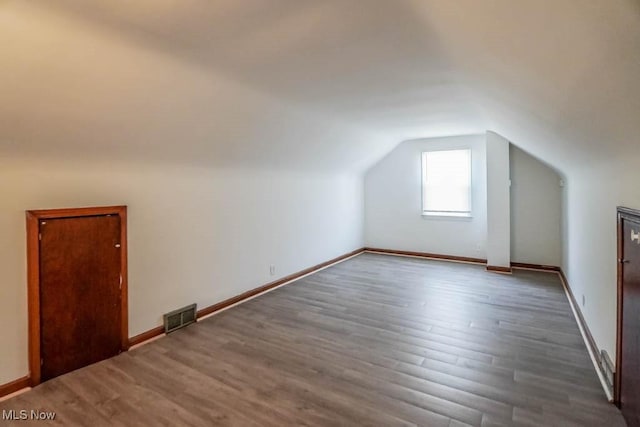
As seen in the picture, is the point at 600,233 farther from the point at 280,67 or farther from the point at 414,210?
the point at 414,210

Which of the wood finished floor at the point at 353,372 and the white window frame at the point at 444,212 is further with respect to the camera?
the white window frame at the point at 444,212

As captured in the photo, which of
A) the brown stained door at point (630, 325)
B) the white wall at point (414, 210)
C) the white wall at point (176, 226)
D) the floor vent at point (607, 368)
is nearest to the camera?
the brown stained door at point (630, 325)

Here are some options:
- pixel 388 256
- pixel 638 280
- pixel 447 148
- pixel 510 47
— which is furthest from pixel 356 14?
pixel 388 256

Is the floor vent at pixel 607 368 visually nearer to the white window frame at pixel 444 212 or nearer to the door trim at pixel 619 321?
the door trim at pixel 619 321

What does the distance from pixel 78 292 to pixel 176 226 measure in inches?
42.1

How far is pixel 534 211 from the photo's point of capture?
587 centimetres

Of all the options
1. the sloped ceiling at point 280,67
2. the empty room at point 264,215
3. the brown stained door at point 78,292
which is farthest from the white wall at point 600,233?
the brown stained door at point 78,292

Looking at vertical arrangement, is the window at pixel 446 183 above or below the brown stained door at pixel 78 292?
above

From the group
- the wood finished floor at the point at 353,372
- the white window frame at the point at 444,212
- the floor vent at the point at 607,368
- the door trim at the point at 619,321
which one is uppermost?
the white window frame at the point at 444,212

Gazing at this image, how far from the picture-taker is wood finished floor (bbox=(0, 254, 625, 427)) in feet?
7.16

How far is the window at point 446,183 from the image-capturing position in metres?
6.56

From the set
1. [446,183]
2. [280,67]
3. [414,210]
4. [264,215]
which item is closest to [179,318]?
[264,215]

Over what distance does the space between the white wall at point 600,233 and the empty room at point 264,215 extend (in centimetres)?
4

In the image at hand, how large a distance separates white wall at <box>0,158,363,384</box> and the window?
7.67ft
